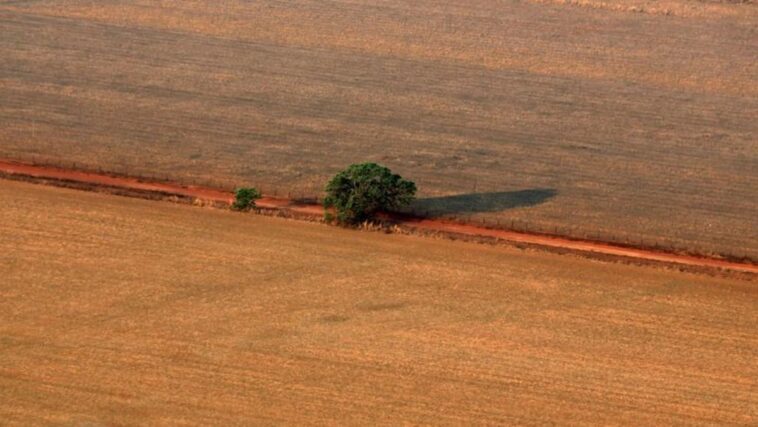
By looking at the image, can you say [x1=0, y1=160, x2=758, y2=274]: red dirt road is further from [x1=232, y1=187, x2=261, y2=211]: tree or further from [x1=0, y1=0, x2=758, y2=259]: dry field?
[x1=0, y1=0, x2=758, y2=259]: dry field

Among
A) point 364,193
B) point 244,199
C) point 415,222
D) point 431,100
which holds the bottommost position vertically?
point 415,222

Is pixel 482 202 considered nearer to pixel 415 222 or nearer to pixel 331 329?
pixel 415 222

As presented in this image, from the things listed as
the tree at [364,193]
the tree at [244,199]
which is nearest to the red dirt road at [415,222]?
the tree at [364,193]

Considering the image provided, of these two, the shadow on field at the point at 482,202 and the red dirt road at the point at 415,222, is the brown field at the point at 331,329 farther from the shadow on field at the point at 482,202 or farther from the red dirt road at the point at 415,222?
the shadow on field at the point at 482,202

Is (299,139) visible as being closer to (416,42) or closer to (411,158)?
(411,158)

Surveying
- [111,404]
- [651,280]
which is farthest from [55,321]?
[651,280]

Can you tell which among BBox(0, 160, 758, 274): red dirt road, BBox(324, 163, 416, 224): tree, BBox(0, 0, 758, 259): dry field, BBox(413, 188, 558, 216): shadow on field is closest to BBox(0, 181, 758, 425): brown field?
BBox(324, 163, 416, 224): tree

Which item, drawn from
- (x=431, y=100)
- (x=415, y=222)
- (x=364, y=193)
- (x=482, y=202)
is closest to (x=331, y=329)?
(x=364, y=193)
